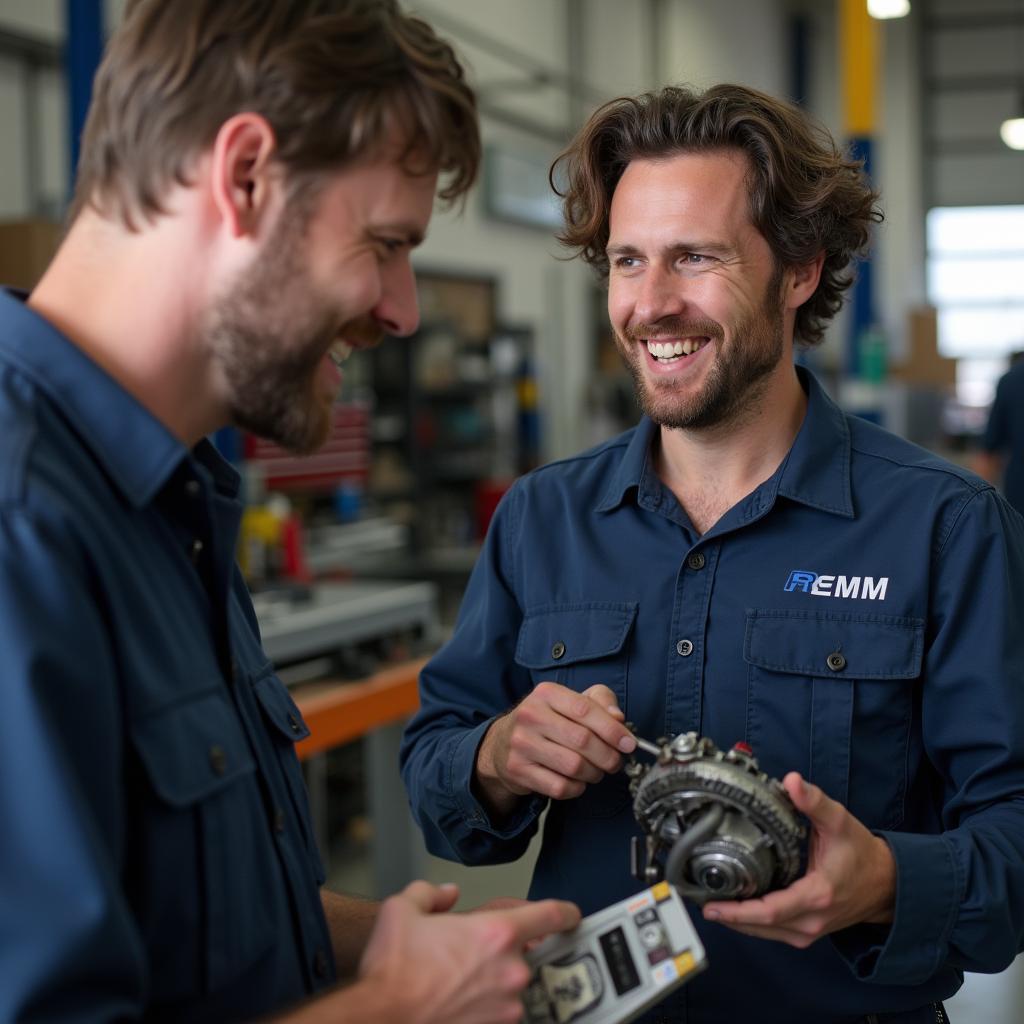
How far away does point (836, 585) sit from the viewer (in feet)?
5.04

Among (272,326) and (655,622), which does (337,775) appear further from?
(272,326)

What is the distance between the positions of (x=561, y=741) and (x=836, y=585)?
0.41 metres

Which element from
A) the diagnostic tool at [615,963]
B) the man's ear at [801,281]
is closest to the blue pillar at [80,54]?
the man's ear at [801,281]

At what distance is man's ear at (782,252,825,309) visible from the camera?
A: 68.6 inches

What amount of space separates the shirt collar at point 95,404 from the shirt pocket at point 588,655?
74 centimetres

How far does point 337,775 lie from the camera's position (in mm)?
4844

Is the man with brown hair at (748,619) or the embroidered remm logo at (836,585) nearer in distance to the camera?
the man with brown hair at (748,619)

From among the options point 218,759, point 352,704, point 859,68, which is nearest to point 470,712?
point 218,759

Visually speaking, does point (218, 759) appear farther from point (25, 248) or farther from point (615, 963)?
point (25, 248)

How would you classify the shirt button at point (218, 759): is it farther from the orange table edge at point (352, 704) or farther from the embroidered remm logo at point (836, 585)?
the orange table edge at point (352, 704)

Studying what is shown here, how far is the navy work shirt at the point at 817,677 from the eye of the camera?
54.9 inches

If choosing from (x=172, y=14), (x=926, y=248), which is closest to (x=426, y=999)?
(x=172, y=14)

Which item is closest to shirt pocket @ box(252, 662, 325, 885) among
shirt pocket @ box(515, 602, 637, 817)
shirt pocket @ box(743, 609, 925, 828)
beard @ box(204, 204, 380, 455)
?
beard @ box(204, 204, 380, 455)

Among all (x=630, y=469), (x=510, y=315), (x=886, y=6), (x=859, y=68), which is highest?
(x=886, y=6)
